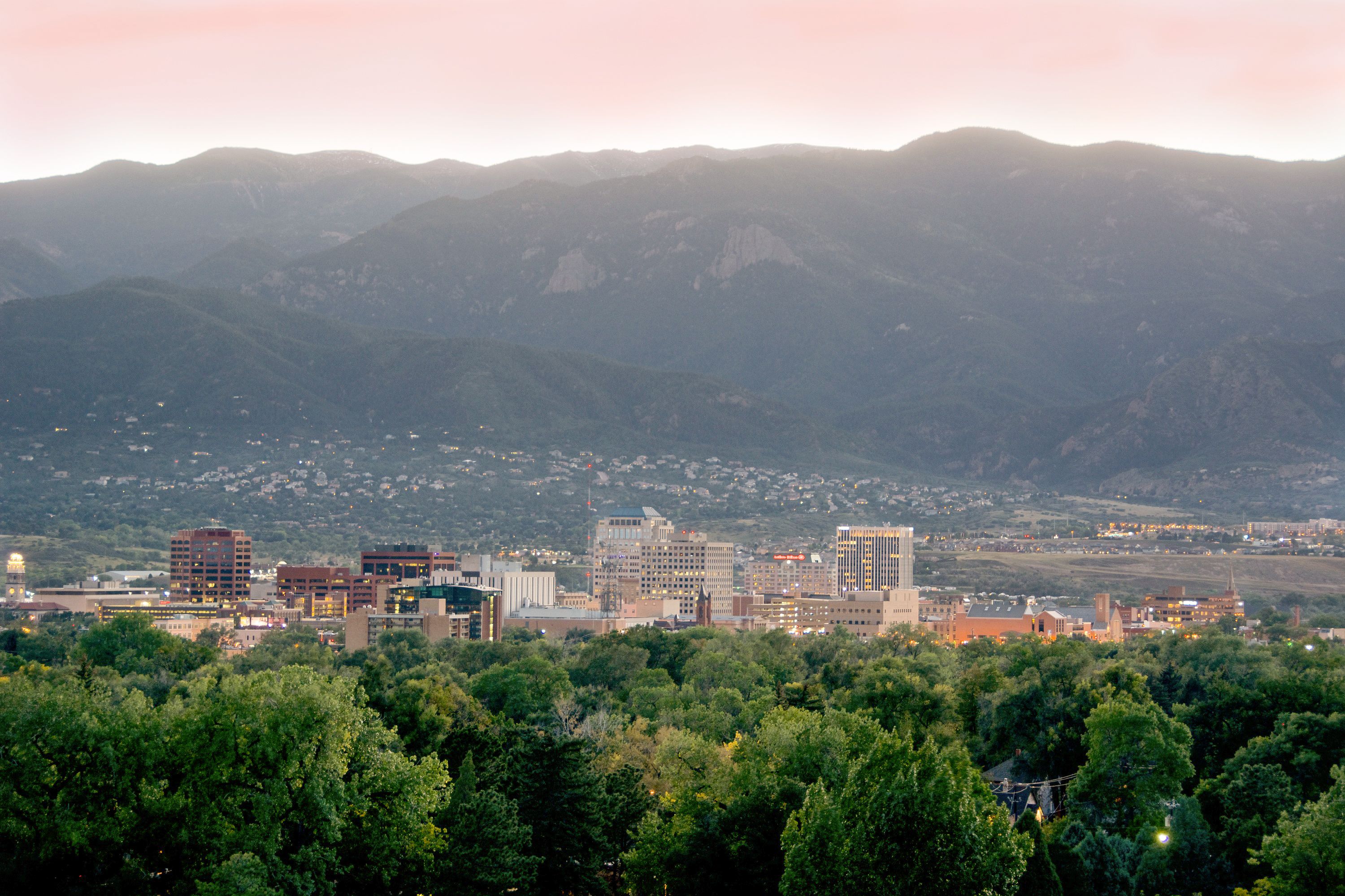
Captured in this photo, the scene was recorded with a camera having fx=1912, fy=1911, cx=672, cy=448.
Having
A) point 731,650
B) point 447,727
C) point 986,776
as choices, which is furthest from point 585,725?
point 731,650

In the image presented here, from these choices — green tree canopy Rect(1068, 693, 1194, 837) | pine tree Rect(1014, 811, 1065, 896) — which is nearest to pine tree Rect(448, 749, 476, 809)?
pine tree Rect(1014, 811, 1065, 896)

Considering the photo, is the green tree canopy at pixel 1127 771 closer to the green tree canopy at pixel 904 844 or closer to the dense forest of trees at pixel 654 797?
the dense forest of trees at pixel 654 797

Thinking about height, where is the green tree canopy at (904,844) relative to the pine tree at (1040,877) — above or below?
above

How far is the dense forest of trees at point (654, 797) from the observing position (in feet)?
160

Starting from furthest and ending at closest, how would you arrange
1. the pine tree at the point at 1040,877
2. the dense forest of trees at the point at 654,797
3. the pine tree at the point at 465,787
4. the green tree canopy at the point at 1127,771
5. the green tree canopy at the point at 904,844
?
the green tree canopy at the point at 1127,771
the pine tree at the point at 465,787
the pine tree at the point at 1040,877
the dense forest of trees at the point at 654,797
the green tree canopy at the point at 904,844

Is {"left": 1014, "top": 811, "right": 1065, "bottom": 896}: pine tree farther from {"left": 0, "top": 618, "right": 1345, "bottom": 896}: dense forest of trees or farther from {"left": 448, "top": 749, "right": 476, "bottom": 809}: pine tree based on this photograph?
{"left": 448, "top": 749, "right": 476, "bottom": 809}: pine tree

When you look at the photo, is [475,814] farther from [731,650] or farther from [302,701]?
[731,650]

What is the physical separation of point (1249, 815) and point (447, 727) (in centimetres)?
3303

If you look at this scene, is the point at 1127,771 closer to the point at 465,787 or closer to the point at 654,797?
the point at 654,797

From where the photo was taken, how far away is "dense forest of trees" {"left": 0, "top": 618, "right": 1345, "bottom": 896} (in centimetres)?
4888

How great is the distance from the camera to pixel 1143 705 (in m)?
78.0

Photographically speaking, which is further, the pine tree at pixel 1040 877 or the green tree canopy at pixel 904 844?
the pine tree at pixel 1040 877

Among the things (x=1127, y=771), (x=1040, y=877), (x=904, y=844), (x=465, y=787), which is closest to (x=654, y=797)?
(x=465, y=787)

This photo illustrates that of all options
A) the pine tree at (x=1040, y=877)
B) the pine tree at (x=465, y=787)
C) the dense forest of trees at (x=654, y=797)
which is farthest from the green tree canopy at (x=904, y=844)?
the pine tree at (x=465, y=787)
